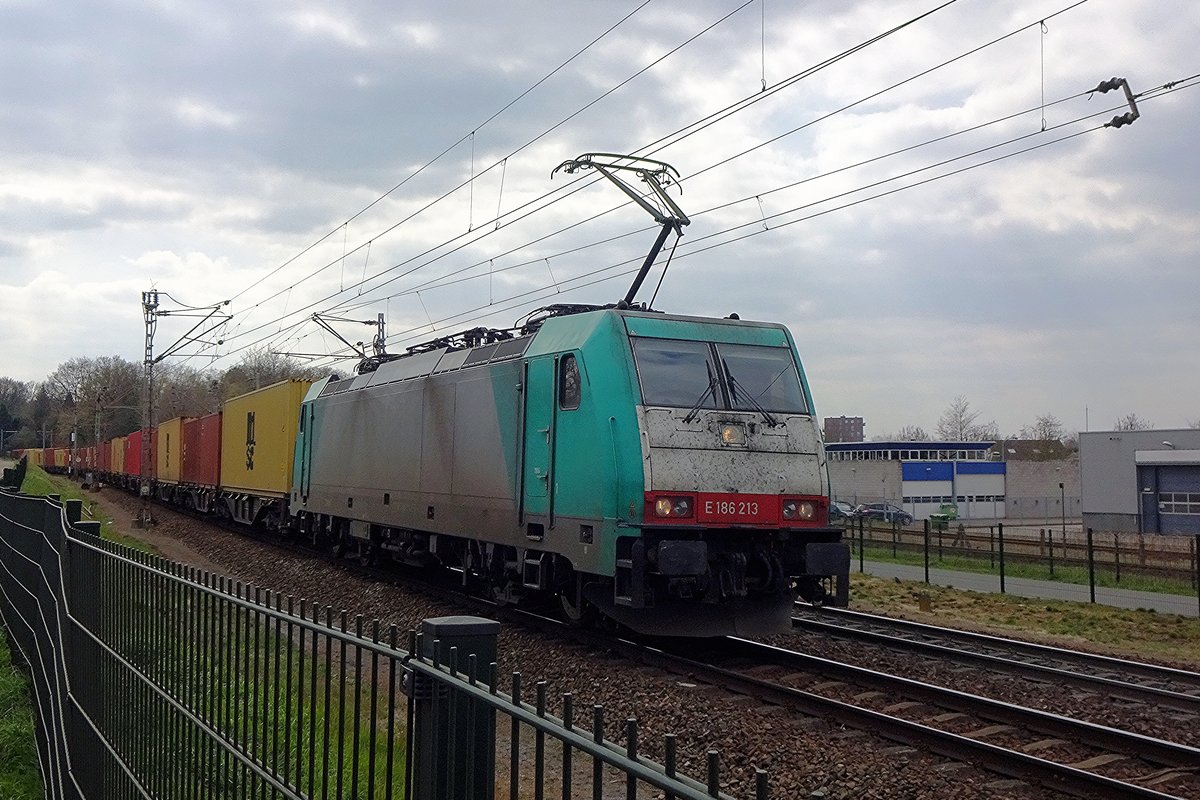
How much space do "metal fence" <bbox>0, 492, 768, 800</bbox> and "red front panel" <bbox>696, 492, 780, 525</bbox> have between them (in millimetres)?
2527

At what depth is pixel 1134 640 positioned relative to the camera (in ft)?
46.8

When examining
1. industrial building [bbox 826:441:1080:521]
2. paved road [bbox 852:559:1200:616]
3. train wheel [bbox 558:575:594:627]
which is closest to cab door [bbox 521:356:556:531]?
train wheel [bbox 558:575:594:627]

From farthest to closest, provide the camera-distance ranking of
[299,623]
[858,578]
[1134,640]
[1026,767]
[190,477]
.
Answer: [190,477]
[858,578]
[1134,640]
[1026,767]
[299,623]

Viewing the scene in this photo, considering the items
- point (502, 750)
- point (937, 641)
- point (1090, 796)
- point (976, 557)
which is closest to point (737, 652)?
point (937, 641)

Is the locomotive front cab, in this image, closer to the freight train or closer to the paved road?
the freight train

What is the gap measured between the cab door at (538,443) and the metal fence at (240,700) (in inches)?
113

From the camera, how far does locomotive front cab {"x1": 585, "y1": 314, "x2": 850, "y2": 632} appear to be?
384 inches

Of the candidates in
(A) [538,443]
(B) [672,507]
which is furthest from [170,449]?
(B) [672,507]

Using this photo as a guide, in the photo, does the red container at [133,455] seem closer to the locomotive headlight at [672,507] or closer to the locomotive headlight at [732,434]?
the locomotive headlight at [732,434]

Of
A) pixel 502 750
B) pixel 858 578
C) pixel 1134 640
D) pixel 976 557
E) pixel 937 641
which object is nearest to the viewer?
pixel 502 750

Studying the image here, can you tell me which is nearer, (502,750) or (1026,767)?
(1026,767)

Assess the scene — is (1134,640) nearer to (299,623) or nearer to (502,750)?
(502,750)

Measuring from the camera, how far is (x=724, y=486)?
1023 cm

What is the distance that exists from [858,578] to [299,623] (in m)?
18.1
